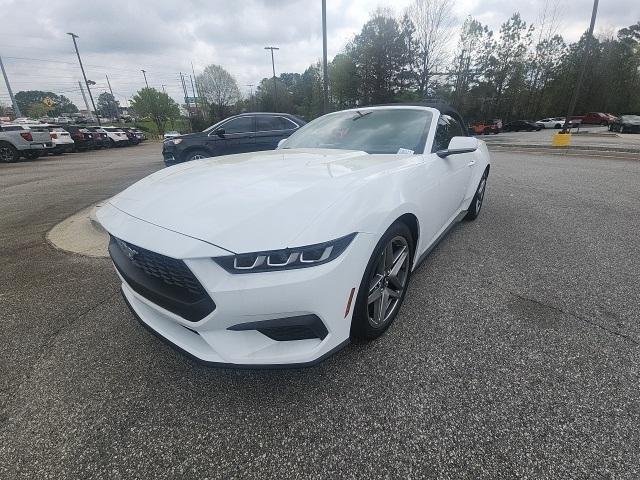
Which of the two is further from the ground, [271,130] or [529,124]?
[271,130]

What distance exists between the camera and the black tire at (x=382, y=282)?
1.75m

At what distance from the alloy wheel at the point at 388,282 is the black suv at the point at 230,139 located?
733cm

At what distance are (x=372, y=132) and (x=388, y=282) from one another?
Answer: 1.45 metres

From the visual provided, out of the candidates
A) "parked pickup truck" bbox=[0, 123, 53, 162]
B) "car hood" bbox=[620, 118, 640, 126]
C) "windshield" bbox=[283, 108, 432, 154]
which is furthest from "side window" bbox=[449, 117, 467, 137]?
"car hood" bbox=[620, 118, 640, 126]

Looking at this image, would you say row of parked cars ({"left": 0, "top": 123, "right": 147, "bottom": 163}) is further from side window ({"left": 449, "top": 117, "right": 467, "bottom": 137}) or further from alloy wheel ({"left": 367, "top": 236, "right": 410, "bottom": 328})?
alloy wheel ({"left": 367, "top": 236, "right": 410, "bottom": 328})

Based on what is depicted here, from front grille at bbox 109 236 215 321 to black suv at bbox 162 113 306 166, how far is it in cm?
746

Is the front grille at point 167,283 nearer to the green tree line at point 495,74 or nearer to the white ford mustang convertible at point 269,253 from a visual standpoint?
the white ford mustang convertible at point 269,253

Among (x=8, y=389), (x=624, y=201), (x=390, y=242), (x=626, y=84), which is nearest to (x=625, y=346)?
(x=390, y=242)

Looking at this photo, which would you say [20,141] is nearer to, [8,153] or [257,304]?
[8,153]

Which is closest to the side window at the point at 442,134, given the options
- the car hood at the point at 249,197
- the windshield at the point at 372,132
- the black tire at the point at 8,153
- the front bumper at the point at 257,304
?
the windshield at the point at 372,132

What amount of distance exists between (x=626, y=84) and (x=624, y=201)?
186ft

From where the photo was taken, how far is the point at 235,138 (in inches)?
345

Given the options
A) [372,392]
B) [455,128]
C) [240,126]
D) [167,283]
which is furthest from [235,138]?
[372,392]

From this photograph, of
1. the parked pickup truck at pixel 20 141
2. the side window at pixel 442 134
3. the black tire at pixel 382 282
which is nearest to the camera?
the black tire at pixel 382 282
